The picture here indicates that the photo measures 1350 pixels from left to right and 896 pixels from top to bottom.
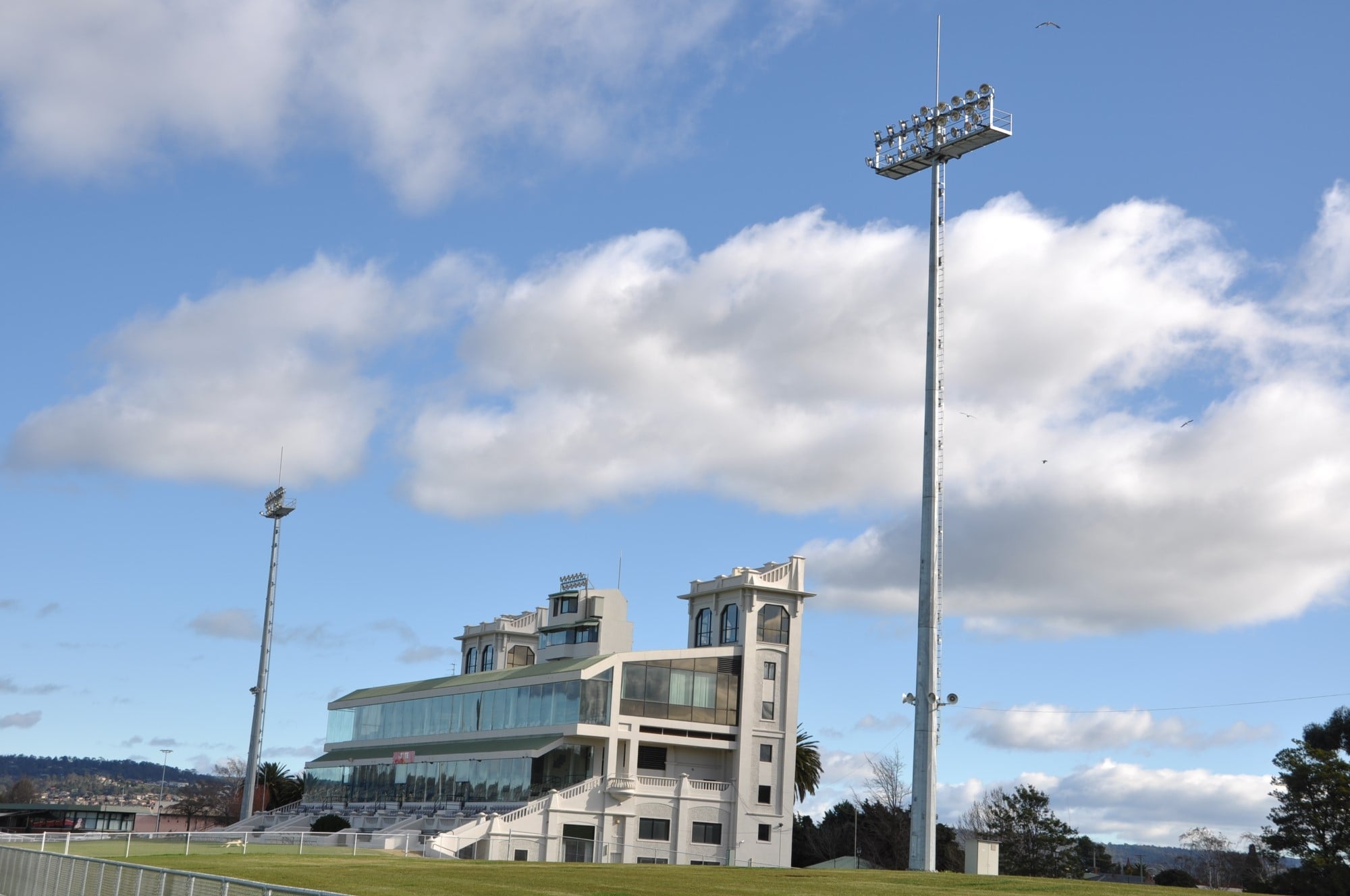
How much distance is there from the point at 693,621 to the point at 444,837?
925 inches

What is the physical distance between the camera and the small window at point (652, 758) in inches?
2933

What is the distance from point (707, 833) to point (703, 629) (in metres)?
12.1

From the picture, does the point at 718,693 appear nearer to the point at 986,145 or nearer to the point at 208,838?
the point at 208,838

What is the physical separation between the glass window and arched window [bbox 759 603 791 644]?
34.4ft

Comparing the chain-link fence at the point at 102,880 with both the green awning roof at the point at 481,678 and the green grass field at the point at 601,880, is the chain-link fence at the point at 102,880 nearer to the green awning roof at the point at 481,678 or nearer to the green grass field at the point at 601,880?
the green grass field at the point at 601,880

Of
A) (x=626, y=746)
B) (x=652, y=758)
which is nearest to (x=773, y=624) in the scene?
(x=652, y=758)

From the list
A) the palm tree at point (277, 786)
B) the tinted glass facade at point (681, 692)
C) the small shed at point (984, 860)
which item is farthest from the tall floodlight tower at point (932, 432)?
the palm tree at point (277, 786)

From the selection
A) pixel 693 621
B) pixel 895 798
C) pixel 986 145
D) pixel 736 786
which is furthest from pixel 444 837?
pixel 895 798

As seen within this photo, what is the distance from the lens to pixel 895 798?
113 m

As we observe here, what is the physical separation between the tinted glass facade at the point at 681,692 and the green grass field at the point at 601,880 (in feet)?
90.3

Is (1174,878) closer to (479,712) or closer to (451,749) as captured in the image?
(479,712)

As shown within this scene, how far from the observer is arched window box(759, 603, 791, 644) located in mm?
77812

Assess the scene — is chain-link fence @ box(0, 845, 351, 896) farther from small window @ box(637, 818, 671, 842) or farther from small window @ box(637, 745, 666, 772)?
small window @ box(637, 745, 666, 772)

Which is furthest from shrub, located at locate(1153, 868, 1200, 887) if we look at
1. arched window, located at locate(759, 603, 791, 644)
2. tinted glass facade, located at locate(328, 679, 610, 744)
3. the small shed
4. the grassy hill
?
the grassy hill
